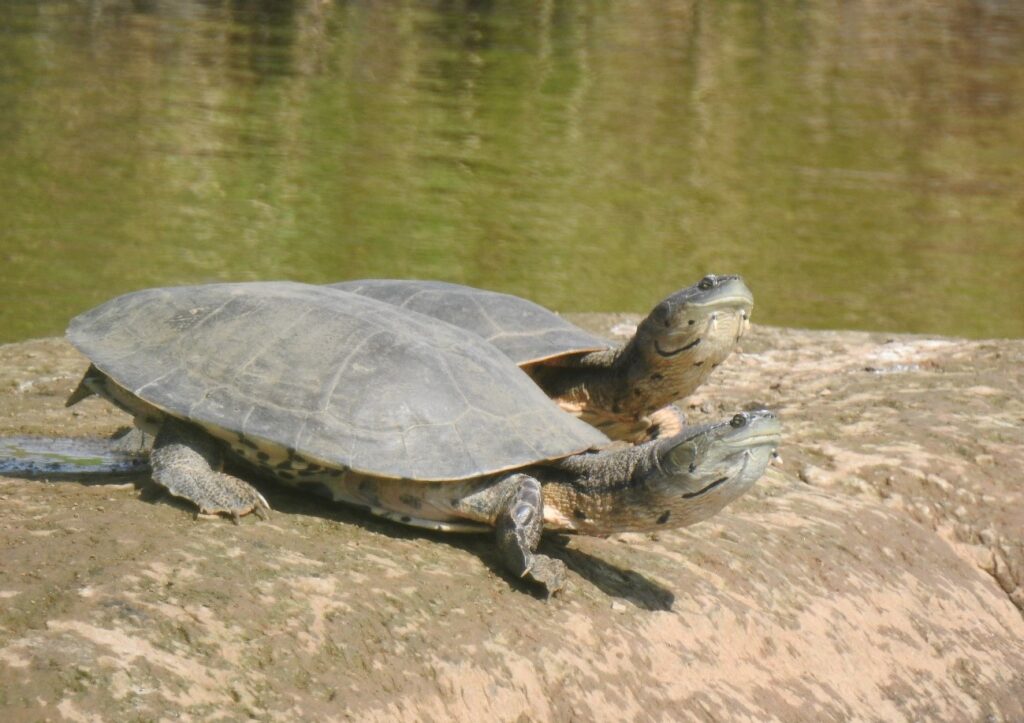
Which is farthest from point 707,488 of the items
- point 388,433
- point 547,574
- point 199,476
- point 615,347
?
point 615,347

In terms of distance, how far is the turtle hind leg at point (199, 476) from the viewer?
3.28m

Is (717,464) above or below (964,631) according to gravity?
above

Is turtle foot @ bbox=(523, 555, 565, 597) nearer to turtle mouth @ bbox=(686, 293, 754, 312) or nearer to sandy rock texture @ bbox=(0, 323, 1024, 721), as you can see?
sandy rock texture @ bbox=(0, 323, 1024, 721)

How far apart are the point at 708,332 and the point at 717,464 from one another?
4.09 ft

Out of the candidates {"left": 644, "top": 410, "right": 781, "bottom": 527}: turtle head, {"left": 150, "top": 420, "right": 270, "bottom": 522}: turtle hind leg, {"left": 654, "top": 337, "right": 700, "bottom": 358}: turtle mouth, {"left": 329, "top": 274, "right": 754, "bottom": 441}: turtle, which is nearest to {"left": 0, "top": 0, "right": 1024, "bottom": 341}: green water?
{"left": 329, "top": 274, "right": 754, "bottom": 441}: turtle

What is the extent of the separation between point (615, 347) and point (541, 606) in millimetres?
1817

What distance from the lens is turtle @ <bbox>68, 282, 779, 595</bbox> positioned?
3258 mm

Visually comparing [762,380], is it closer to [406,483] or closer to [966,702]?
[966,702]

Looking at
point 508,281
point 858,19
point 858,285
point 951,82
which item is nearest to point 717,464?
point 508,281

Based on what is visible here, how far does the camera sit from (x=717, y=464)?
3.17 meters

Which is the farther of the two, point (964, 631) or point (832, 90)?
point (832, 90)

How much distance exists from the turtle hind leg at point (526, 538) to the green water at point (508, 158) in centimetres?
738

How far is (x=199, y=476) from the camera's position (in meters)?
3.35

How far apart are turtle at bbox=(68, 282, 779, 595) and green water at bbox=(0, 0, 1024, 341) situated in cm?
681
